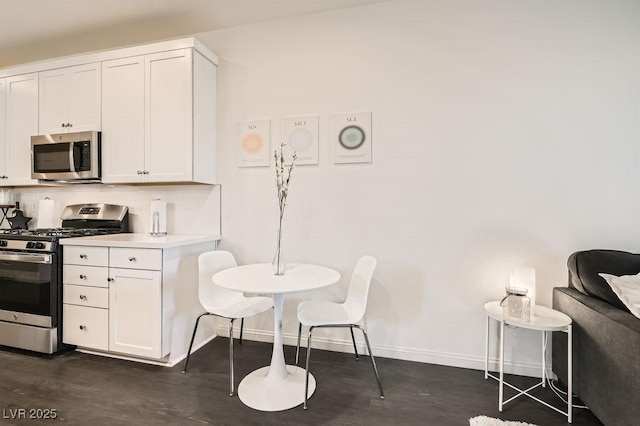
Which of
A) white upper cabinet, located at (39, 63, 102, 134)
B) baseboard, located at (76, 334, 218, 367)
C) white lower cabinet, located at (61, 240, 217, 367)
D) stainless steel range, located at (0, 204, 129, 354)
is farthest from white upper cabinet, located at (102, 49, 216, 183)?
baseboard, located at (76, 334, 218, 367)

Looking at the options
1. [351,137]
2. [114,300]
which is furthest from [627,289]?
[114,300]

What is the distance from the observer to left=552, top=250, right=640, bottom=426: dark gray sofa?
4.57 feet

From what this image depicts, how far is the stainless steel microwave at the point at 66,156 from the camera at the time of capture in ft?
9.35

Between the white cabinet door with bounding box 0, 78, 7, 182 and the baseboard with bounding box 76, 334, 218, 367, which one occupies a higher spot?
the white cabinet door with bounding box 0, 78, 7, 182

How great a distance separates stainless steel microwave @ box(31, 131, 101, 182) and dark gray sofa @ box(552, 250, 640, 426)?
382 cm

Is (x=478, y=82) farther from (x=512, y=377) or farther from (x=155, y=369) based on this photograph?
(x=155, y=369)

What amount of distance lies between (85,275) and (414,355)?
2665 mm

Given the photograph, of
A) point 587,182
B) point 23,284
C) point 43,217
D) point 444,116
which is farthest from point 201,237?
point 587,182

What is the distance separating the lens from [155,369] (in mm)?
2301

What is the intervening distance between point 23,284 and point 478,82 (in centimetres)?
390

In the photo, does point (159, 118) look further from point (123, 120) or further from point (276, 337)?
point (276, 337)

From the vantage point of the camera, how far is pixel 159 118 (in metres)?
2.68

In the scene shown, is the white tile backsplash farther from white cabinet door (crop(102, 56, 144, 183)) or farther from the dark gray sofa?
the dark gray sofa

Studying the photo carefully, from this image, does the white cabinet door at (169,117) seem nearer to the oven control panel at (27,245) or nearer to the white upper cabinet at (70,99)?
the white upper cabinet at (70,99)
